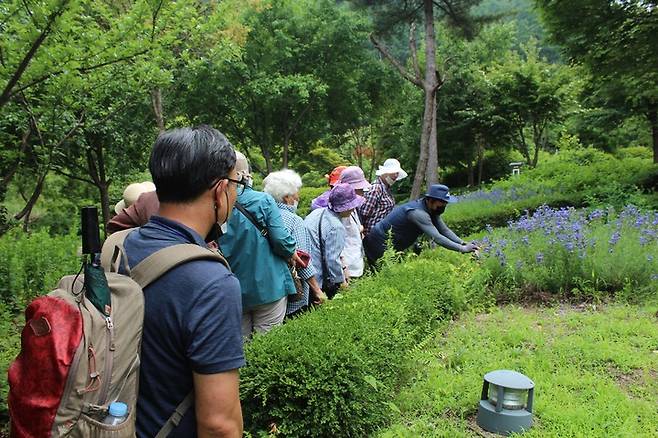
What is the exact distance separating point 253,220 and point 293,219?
85 cm

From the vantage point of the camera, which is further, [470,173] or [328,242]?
[470,173]

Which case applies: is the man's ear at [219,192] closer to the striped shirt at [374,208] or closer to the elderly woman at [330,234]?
the elderly woman at [330,234]

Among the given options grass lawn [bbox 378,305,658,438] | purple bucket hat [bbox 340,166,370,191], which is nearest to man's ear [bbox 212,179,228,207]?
grass lawn [bbox 378,305,658,438]

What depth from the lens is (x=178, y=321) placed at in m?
1.32

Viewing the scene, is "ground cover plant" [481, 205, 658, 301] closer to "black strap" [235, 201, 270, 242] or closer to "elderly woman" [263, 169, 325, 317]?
"elderly woman" [263, 169, 325, 317]

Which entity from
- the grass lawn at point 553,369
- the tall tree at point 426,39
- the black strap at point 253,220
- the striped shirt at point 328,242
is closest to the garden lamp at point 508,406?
the grass lawn at point 553,369

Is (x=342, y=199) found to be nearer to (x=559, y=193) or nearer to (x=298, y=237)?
(x=298, y=237)

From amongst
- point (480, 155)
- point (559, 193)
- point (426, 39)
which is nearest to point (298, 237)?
point (559, 193)

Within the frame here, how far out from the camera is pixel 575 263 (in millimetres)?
5598

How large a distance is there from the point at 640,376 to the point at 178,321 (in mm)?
3655

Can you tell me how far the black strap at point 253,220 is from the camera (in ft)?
10.7

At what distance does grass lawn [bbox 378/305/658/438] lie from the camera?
10.4 feet

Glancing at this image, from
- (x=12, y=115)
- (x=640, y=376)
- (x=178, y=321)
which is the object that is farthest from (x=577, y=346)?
(x=12, y=115)

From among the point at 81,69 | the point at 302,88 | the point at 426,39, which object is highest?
the point at 426,39
